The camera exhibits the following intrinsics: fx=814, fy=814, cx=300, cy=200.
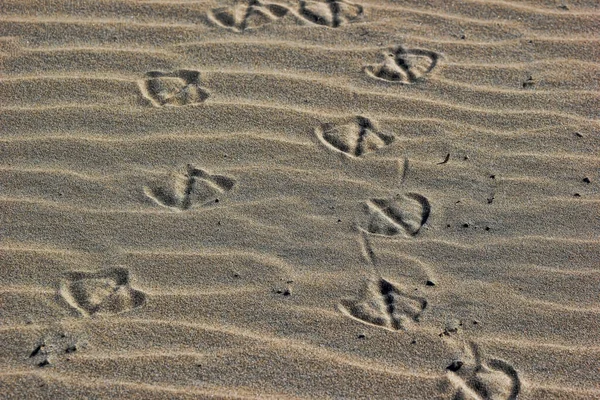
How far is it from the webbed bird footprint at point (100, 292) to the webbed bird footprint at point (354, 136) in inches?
38.0

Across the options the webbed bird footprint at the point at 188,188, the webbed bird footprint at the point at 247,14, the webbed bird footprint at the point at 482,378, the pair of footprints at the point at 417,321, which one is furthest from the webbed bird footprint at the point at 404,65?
the webbed bird footprint at the point at 482,378

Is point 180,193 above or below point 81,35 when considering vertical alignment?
below

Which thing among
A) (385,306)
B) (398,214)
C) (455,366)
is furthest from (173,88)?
(455,366)

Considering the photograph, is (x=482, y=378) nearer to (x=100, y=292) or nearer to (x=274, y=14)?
(x=100, y=292)

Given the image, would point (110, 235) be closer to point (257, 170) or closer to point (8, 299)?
point (8, 299)

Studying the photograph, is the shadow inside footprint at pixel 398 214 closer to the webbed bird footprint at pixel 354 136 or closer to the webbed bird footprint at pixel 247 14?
the webbed bird footprint at pixel 354 136

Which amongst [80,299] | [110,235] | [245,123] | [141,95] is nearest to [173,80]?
[141,95]

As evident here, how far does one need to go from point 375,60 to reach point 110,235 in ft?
4.62

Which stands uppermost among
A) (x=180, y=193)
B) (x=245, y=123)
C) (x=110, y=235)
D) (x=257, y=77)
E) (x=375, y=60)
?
(x=375, y=60)

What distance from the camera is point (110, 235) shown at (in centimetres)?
283

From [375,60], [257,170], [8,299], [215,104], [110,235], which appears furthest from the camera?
[375,60]

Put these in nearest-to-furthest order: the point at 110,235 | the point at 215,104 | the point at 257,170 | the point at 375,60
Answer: the point at 110,235 → the point at 257,170 → the point at 215,104 → the point at 375,60

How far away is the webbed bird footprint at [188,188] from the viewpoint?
2.94 m

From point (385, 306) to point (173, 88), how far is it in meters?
1.34
